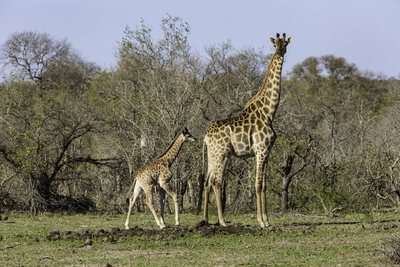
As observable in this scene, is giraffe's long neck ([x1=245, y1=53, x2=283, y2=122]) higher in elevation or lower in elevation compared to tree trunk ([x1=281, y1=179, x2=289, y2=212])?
higher

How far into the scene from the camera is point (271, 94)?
405 inches

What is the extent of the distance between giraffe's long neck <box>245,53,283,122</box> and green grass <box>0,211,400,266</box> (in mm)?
2578

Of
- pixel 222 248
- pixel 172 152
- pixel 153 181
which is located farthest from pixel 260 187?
pixel 222 248

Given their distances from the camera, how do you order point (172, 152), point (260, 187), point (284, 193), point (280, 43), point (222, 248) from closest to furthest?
point (222, 248), point (260, 187), point (280, 43), point (172, 152), point (284, 193)

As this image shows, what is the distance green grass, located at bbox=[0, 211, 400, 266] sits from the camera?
22.4ft

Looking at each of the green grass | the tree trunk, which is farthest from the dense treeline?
the green grass

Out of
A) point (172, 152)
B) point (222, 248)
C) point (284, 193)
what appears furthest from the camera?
point (284, 193)

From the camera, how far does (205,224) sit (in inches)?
377

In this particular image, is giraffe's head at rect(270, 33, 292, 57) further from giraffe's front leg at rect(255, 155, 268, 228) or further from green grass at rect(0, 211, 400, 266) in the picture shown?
green grass at rect(0, 211, 400, 266)

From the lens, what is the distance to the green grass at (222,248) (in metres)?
6.84

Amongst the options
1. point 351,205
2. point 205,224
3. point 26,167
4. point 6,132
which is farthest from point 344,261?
point 6,132

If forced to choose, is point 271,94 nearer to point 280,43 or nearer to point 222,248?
point 280,43

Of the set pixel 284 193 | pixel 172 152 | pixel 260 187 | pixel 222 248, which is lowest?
pixel 222 248

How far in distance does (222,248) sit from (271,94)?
153 inches
